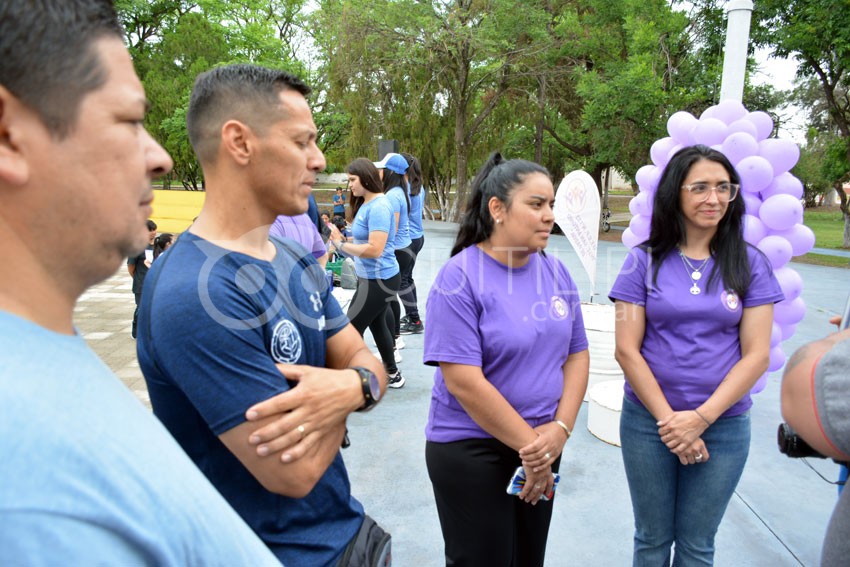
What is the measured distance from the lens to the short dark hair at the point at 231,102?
1.33m

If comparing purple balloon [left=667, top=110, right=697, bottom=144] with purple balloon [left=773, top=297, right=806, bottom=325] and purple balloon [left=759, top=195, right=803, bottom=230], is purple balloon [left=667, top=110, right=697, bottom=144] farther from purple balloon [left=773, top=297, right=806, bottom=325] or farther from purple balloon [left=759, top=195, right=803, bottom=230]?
purple balloon [left=773, top=297, right=806, bottom=325]

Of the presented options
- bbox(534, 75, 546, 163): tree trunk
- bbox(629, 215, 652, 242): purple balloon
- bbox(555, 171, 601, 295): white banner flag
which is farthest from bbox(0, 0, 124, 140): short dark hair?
bbox(534, 75, 546, 163): tree trunk

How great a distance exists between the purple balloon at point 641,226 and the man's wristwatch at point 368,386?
220 centimetres

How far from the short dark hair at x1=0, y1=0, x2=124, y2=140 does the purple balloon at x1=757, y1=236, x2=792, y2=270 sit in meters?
2.99

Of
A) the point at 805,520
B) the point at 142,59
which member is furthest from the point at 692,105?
the point at 142,59

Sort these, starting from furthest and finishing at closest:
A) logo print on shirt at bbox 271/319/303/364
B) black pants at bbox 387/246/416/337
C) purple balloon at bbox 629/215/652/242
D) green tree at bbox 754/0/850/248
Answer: green tree at bbox 754/0/850/248 → black pants at bbox 387/246/416/337 → purple balloon at bbox 629/215/652/242 → logo print on shirt at bbox 271/319/303/364

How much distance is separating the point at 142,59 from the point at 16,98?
26816 millimetres

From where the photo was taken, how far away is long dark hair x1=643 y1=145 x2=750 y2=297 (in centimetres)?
230

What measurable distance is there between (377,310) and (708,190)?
300cm

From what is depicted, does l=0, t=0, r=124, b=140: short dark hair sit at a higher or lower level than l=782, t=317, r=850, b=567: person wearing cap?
higher

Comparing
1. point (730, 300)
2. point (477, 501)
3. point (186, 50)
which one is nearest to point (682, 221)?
point (730, 300)

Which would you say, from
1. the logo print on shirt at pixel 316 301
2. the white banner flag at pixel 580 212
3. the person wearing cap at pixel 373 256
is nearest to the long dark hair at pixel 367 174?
the person wearing cap at pixel 373 256

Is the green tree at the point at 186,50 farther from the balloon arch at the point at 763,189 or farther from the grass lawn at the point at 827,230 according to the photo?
the balloon arch at the point at 763,189

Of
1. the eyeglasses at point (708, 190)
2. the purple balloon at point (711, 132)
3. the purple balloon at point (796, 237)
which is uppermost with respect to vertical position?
the purple balloon at point (711, 132)
